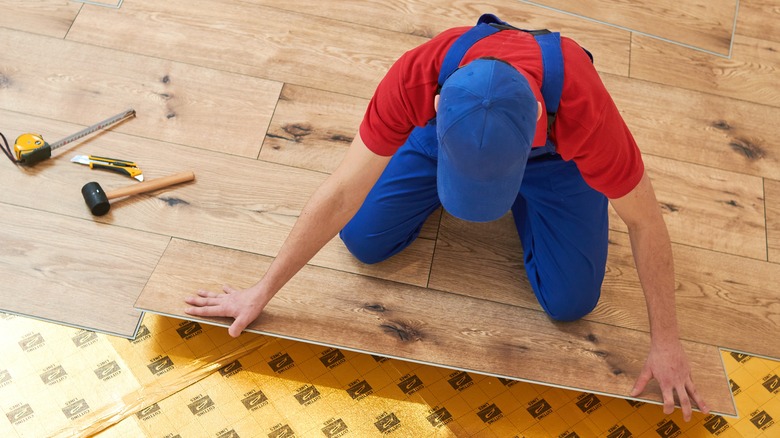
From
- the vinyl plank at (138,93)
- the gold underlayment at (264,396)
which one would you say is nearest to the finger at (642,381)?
the gold underlayment at (264,396)

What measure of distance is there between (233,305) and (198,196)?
1.30 feet

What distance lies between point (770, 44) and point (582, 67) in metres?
1.50

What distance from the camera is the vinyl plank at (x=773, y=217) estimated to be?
86.7 inches

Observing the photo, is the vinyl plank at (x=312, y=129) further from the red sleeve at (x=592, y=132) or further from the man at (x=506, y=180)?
the red sleeve at (x=592, y=132)

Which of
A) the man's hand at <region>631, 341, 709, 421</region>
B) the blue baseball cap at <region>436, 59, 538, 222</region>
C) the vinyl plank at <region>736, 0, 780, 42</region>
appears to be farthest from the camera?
the vinyl plank at <region>736, 0, 780, 42</region>

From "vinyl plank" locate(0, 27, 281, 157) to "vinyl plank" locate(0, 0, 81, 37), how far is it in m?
0.03

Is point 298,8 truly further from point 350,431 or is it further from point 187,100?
point 350,431

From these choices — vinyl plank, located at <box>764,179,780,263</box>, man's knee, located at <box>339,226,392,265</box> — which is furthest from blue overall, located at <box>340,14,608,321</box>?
vinyl plank, located at <box>764,179,780,263</box>

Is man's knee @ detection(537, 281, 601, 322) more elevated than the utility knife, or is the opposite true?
the utility knife

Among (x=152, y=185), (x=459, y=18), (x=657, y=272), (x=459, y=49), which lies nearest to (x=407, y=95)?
(x=459, y=49)

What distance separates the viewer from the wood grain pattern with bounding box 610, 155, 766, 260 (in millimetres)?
2195

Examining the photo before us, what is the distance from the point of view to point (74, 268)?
200 cm

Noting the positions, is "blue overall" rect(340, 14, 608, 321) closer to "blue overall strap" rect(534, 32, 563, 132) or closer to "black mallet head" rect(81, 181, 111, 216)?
"blue overall strap" rect(534, 32, 563, 132)

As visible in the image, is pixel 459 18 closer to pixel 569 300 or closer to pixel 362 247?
pixel 362 247
